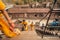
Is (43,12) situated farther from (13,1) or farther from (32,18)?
(13,1)

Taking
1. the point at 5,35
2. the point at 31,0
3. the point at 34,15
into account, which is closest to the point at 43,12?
the point at 34,15

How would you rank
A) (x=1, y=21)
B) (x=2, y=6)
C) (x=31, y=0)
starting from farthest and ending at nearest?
(x=31, y=0) < (x=1, y=21) < (x=2, y=6)

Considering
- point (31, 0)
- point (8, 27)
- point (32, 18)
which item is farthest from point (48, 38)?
point (31, 0)

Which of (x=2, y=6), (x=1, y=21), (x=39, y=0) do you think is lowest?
(x=39, y=0)

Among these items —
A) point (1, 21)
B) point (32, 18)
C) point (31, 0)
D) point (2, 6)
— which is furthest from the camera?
point (31, 0)

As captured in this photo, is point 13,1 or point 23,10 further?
point 13,1

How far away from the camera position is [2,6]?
336 centimetres

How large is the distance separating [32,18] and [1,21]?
22950 millimetres

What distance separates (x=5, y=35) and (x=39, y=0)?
31145 millimetres

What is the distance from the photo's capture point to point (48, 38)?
3.47m

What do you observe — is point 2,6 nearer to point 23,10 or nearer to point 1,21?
point 1,21

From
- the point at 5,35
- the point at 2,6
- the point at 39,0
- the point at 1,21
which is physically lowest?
the point at 39,0

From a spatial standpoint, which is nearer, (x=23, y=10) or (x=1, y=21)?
(x=1, y=21)

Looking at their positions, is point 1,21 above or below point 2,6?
below
